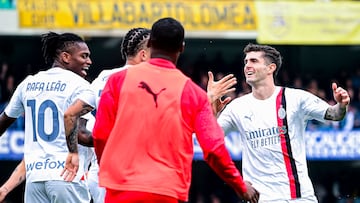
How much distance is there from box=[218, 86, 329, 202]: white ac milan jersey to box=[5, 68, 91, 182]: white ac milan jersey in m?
1.58

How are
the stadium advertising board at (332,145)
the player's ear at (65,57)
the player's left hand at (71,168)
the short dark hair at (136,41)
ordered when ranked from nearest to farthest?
the player's left hand at (71,168) → the short dark hair at (136,41) → the player's ear at (65,57) → the stadium advertising board at (332,145)

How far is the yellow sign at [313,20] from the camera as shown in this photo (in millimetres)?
20438

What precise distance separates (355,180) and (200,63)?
4.53 metres

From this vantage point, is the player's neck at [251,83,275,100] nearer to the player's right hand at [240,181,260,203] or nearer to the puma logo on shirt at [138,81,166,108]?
the player's right hand at [240,181,260,203]

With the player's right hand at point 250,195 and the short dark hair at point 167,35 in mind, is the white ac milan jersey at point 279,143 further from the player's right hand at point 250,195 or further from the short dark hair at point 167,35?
the short dark hair at point 167,35

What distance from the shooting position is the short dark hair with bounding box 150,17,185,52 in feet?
22.2

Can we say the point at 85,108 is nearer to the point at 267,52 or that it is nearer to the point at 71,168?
the point at 71,168

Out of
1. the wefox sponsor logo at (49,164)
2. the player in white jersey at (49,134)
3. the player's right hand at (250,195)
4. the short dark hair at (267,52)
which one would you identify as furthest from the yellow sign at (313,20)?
the player's right hand at (250,195)

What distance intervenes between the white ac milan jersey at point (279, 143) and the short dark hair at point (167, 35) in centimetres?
254

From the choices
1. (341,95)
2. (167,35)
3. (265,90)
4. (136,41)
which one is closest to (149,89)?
(167,35)

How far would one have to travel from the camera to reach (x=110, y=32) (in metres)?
20.5

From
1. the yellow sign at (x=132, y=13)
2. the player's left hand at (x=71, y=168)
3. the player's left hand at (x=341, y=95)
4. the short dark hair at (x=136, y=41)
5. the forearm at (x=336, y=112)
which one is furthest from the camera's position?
the yellow sign at (x=132, y=13)

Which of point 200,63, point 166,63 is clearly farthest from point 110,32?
point 166,63

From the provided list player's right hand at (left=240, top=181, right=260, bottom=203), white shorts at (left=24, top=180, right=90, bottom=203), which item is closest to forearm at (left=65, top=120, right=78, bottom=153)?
white shorts at (left=24, top=180, right=90, bottom=203)
